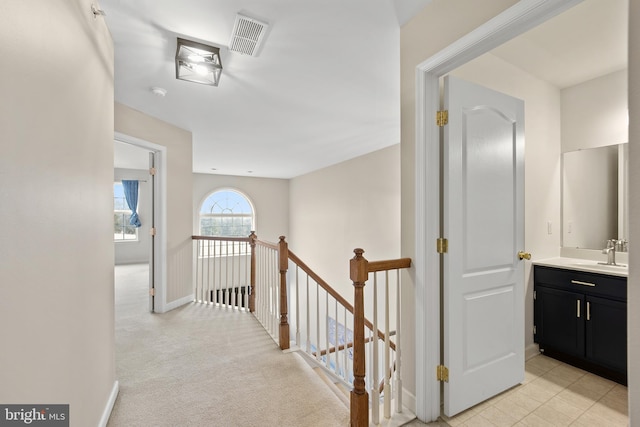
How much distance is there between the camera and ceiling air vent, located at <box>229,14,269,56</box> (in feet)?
5.86

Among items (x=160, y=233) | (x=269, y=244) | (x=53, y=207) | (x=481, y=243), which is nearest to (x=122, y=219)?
(x=160, y=233)

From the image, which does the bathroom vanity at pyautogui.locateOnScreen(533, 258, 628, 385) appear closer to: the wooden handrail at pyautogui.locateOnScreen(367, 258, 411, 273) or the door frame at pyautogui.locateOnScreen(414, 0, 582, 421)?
the door frame at pyautogui.locateOnScreen(414, 0, 582, 421)

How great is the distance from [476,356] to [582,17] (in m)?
Answer: 2.30

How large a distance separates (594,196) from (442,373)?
2.26 metres

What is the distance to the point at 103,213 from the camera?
5.66 ft

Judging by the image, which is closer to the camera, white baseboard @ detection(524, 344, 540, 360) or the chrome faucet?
the chrome faucet

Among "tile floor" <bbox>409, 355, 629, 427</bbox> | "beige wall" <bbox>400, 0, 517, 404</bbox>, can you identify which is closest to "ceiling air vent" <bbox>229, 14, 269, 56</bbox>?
"beige wall" <bbox>400, 0, 517, 404</bbox>

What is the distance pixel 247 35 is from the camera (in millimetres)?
1893

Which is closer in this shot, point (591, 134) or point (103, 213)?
point (103, 213)

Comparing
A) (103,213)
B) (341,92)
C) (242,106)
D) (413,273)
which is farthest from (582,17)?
(103,213)

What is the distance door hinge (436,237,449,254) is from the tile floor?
3.38ft

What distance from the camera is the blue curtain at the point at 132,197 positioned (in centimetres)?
734

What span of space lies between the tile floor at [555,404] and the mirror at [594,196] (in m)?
1.18

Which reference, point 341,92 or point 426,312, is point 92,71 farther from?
point 426,312
